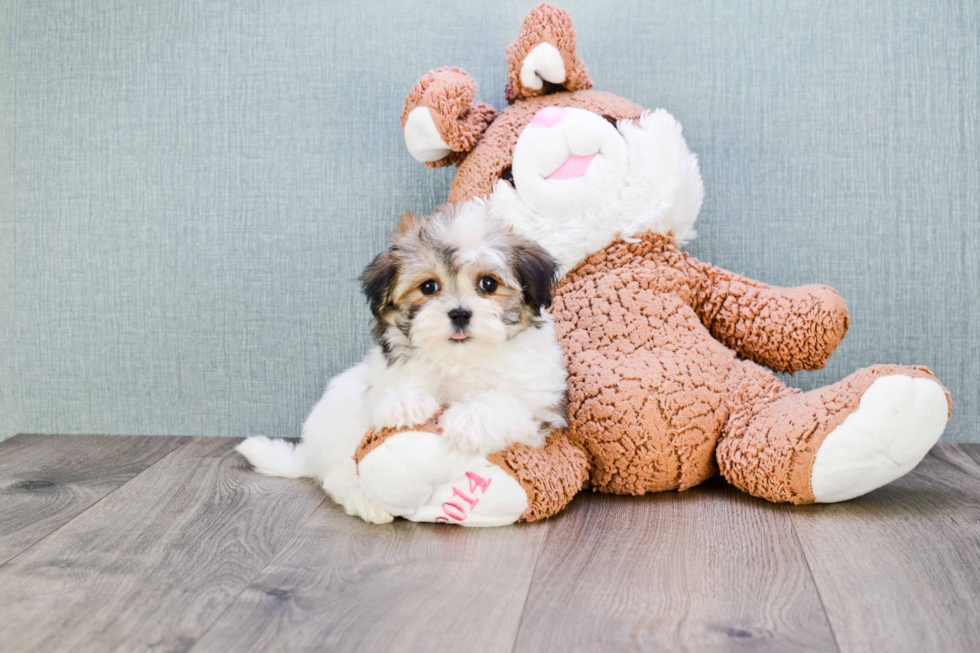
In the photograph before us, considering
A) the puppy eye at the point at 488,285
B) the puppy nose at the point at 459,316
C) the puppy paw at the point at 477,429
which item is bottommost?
the puppy paw at the point at 477,429

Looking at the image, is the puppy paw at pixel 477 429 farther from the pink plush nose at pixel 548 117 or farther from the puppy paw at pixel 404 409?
the pink plush nose at pixel 548 117

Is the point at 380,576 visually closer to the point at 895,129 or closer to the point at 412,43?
the point at 412,43

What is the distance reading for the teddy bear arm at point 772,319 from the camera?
5.91 feet

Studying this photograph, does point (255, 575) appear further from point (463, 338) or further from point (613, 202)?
point (613, 202)

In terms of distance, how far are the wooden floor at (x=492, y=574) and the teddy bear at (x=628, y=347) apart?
0.27 feet

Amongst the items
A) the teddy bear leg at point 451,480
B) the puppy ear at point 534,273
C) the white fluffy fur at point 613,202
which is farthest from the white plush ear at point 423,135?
the teddy bear leg at point 451,480

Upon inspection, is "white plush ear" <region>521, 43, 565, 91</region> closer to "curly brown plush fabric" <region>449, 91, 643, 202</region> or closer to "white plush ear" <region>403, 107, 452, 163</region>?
"curly brown plush fabric" <region>449, 91, 643, 202</region>

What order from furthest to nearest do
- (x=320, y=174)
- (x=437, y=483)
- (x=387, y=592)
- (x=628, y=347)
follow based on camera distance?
(x=320, y=174)
(x=628, y=347)
(x=437, y=483)
(x=387, y=592)

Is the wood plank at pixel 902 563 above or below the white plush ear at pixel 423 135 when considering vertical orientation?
below

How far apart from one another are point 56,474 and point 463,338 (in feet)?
4.05

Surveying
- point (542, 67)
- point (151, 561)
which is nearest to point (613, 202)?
point (542, 67)

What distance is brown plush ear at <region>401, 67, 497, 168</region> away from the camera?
1.87 metres

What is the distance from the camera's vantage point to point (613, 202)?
181 centimetres

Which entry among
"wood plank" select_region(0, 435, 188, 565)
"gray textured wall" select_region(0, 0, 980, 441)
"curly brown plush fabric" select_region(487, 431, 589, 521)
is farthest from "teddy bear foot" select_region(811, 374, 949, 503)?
"wood plank" select_region(0, 435, 188, 565)
